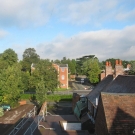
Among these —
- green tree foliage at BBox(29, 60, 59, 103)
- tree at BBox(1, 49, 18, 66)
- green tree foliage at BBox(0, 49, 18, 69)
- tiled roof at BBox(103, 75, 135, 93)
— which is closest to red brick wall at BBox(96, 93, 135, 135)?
tiled roof at BBox(103, 75, 135, 93)

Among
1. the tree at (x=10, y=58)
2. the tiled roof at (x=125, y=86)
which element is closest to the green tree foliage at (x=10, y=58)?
the tree at (x=10, y=58)

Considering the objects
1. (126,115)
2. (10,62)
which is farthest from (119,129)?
(10,62)

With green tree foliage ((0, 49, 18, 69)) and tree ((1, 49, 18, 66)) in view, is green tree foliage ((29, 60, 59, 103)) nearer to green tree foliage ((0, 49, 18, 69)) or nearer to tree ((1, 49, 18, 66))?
green tree foliage ((0, 49, 18, 69))

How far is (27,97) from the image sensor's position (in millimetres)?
53625

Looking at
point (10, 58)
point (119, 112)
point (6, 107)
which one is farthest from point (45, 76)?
point (119, 112)

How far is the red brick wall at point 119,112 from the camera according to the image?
976cm

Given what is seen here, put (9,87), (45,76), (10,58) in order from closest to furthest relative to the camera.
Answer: (9,87), (45,76), (10,58)

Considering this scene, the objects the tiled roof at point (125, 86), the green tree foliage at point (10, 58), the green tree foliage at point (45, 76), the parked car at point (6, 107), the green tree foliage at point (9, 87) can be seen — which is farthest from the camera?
the green tree foliage at point (10, 58)

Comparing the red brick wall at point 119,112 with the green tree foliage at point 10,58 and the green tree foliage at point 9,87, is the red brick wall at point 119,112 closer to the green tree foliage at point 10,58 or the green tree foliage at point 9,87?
the green tree foliage at point 9,87

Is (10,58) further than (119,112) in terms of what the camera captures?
Yes

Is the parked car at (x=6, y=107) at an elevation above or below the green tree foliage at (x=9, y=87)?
below

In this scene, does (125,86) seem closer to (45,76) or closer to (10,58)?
(45,76)

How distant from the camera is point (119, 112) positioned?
10242mm

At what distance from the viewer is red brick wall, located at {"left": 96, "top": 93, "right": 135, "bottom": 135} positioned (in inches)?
384
